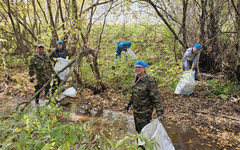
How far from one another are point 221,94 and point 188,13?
11.4 feet

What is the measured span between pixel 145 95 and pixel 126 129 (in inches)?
59.0

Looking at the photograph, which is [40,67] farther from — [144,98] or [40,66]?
[144,98]

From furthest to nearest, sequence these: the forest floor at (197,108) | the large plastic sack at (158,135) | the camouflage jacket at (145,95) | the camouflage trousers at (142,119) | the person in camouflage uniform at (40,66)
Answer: the person in camouflage uniform at (40,66) → the forest floor at (197,108) → the camouflage trousers at (142,119) → the camouflage jacket at (145,95) → the large plastic sack at (158,135)

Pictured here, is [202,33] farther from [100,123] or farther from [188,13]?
[100,123]

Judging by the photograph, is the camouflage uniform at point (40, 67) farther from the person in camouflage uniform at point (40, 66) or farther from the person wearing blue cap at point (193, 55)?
the person wearing blue cap at point (193, 55)

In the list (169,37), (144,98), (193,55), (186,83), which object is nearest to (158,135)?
(144,98)

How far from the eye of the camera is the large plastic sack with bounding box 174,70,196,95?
5.15 m

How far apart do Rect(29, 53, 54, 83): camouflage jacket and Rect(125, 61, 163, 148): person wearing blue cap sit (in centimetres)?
333

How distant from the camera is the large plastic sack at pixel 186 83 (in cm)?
515

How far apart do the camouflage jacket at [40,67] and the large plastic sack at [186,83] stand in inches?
174

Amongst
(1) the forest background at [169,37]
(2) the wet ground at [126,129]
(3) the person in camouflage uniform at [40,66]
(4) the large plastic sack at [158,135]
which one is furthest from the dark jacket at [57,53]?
(4) the large plastic sack at [158,135]

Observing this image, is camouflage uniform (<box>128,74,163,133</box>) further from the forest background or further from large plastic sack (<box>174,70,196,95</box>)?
large plastic sack (<box>174,70,196,95</box>)

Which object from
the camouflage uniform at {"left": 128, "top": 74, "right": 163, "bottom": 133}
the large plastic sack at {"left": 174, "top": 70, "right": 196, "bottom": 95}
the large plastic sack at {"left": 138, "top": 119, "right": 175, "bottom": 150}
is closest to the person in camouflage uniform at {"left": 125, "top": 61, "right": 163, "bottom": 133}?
the camouflage uniform at {"left": 128, "top": 74, "right": 163, "bottom": 133}

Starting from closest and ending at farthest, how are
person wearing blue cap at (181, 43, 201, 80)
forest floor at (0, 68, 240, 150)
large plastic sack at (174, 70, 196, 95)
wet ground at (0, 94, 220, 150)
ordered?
wet ground at (0, 94, 220, 150), forest floor at (0, 68, 240, 150), large plastic sack at (174, 70, 196, 95), person wearing blue cap at (181, 43, 201, 80)
